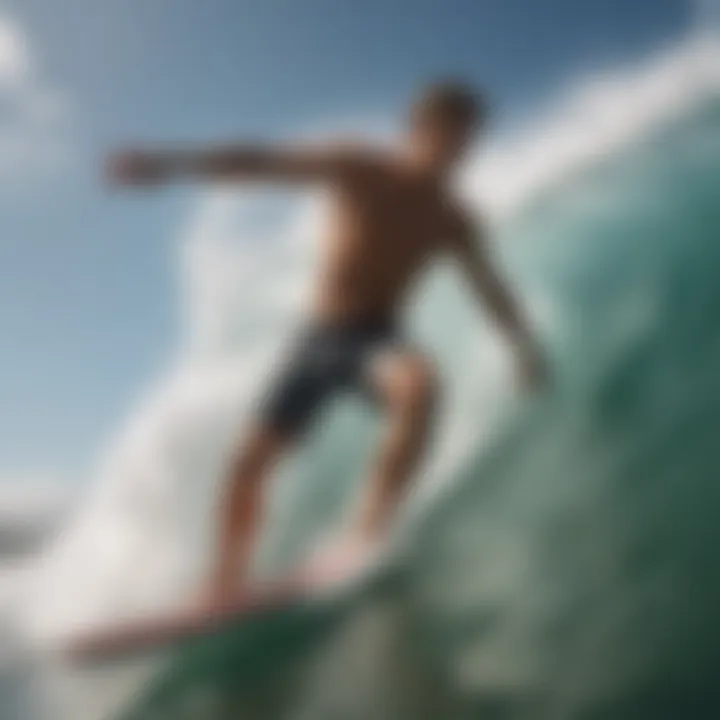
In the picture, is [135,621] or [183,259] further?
[183,259]

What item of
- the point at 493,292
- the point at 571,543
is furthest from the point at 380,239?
the point at 571,543

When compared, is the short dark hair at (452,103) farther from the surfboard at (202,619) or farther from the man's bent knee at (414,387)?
the surfboard at (202,619)

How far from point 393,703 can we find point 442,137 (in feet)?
2.46

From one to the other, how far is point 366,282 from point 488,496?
33 cm

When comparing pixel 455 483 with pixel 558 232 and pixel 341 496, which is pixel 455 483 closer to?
pixel 341 496

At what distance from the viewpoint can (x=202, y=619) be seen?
1.57 meters

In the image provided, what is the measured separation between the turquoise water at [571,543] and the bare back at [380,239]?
0.12m

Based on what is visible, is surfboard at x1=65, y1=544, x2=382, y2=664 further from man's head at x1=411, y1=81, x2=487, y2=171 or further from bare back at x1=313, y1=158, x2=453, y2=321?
man's head at x1=411, y1=81, x2=487, y2=171

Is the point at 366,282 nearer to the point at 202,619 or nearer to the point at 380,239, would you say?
the point at 380,239

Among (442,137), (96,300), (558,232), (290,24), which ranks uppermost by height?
(290,24)

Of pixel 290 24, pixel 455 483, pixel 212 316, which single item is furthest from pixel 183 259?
pixel 455 483

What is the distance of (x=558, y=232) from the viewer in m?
1.68

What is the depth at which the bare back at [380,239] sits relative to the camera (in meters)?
1.63

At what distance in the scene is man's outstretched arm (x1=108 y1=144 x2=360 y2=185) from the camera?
1.62 m
